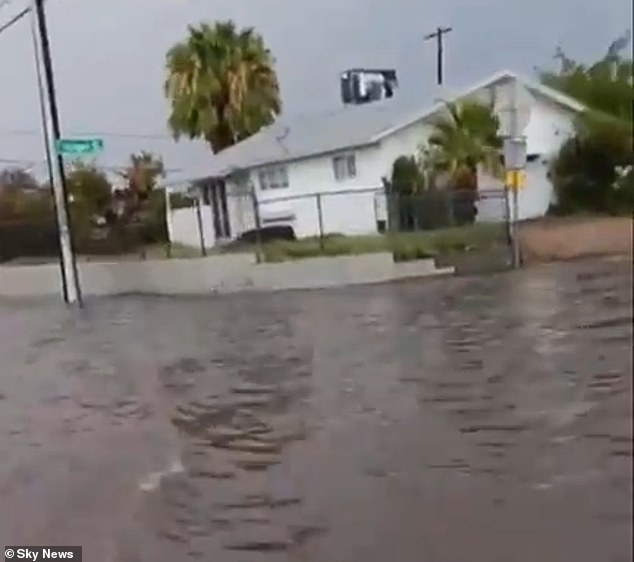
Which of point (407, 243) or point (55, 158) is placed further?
point (55, 158)

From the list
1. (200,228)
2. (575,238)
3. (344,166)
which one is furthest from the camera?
(200,228)

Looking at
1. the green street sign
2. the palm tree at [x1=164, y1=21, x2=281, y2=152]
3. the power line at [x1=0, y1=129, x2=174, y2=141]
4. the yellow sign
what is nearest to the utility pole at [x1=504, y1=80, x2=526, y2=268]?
the yellow sign

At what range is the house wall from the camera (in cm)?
84

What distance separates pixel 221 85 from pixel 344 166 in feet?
0.52

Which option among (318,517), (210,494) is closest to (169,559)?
(210,494)

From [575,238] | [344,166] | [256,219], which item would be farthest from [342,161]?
[575,238]

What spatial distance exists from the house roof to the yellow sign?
2.6 inches

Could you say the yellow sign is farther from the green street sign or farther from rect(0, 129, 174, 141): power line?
the green street sign

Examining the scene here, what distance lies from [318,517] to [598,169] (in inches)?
16.9

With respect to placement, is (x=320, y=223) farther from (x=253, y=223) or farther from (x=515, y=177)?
(x=515, y=177)

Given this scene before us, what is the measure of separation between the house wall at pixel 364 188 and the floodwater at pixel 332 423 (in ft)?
0.21

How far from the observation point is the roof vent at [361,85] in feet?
3.14

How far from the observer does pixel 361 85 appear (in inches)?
38.0

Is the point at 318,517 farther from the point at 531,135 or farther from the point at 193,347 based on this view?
the point at 531,135
